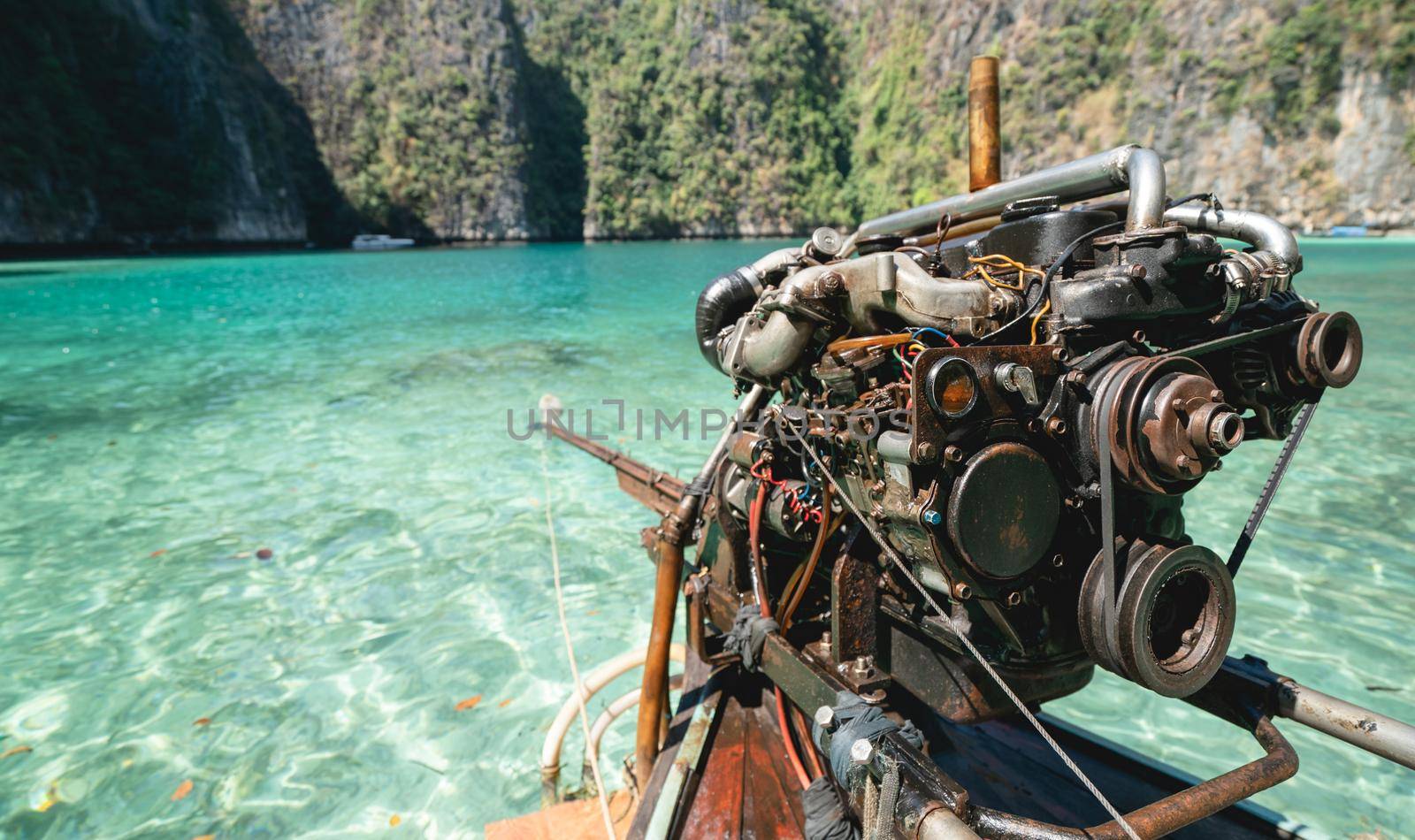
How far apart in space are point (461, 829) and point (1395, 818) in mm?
4197

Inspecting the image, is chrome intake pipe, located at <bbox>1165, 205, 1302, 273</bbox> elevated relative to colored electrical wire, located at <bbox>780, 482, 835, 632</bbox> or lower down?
elevated

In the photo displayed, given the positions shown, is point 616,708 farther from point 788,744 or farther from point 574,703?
point 788,744

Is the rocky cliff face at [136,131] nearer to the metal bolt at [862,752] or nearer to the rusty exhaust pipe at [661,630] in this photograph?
the rusty exhaust pipe at [661,630]

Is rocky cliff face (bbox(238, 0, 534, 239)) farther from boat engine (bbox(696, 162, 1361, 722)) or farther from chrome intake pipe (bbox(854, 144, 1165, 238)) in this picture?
boat engine (bbox(696, 162, 1361, 722))

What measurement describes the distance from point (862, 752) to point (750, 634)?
0.84m

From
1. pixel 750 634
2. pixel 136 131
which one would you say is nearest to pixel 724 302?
pixel 750 634

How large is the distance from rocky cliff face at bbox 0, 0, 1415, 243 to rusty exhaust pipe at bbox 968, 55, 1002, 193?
212 ft

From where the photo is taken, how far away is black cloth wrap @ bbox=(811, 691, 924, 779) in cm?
173

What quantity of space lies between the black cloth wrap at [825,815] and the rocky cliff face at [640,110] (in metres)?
64.8

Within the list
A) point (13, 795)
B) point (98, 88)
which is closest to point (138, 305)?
point (13, 795)

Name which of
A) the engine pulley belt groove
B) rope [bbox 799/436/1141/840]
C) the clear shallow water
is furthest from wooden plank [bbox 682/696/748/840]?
the engine pulley belt groove

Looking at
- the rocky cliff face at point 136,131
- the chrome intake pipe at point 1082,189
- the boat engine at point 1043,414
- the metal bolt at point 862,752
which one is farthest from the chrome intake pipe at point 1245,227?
the rocky cliff face at point 136,131

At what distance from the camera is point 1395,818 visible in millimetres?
3176

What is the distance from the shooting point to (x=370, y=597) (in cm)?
548
